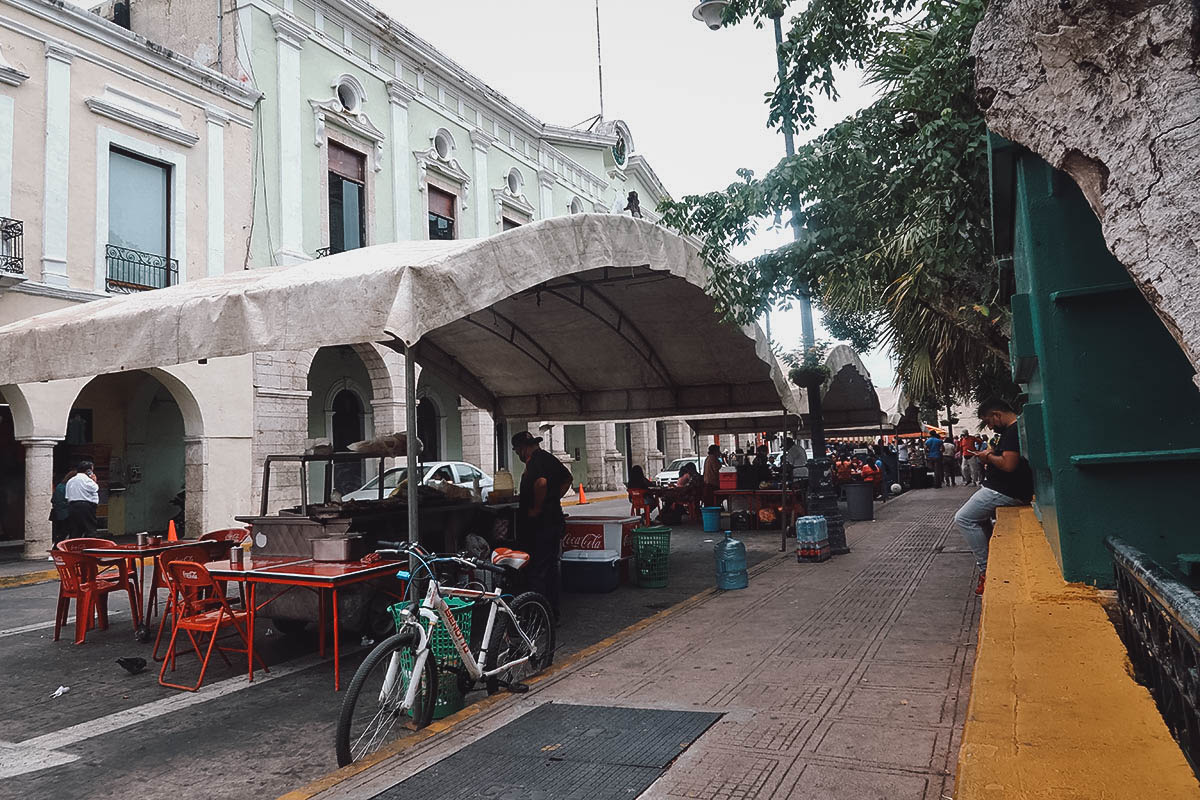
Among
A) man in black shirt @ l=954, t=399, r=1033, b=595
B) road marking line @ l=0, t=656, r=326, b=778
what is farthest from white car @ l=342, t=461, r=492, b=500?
man in black shirt @ l=954, t=399, r=1033, b=595

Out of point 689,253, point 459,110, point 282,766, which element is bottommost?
point 282,766

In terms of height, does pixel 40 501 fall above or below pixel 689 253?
below

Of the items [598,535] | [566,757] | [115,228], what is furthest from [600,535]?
[115,228]

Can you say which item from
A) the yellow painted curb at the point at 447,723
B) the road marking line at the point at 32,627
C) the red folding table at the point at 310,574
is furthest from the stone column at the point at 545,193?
the red folding table at the point at 310,574

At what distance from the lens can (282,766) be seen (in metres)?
4.38

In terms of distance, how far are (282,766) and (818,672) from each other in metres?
3.35

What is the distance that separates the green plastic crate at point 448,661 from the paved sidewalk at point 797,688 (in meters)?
0.25

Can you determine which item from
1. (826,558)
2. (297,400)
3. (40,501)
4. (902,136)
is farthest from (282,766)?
(297,400)

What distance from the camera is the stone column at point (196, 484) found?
15438mm

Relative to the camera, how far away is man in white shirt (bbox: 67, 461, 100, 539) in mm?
12906

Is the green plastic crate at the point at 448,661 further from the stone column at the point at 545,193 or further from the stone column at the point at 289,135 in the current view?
the stone column at the point at 545,193

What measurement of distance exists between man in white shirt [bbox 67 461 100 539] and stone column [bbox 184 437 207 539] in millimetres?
2403

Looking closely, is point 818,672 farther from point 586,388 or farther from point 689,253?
point 586,388

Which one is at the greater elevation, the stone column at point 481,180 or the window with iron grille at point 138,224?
the stone column at point 481,180
